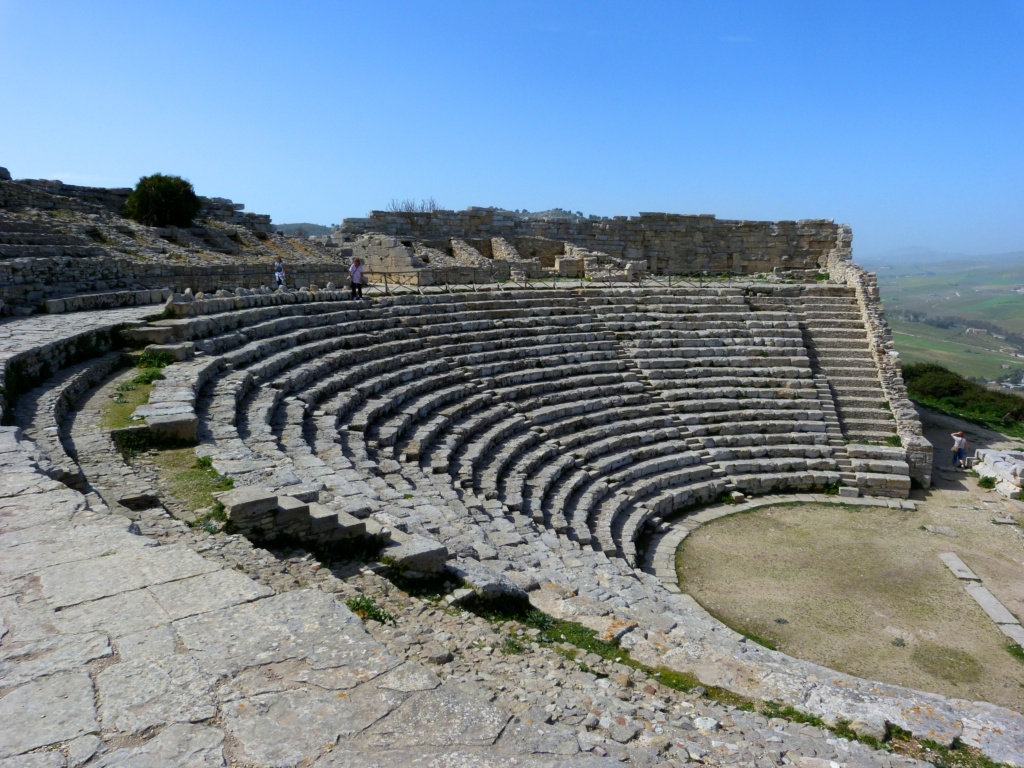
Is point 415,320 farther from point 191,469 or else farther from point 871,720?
point 871,720

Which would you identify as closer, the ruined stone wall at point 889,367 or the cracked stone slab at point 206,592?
the cracked stone slab at point 206,592

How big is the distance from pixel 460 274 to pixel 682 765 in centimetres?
1605

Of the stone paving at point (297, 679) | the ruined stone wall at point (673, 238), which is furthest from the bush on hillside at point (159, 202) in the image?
the stone paving at point (297, 679)

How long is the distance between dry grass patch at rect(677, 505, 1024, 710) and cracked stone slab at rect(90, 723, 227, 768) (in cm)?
683

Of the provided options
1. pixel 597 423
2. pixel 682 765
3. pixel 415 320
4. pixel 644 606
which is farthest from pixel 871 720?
pixel 415 320

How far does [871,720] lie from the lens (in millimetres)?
4023

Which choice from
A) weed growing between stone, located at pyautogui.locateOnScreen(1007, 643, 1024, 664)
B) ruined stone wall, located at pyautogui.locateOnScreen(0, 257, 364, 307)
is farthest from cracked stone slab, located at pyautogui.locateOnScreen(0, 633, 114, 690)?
ruined stone wall, located at pyautogui.locateOnScreen(0, 257, 364, 307)

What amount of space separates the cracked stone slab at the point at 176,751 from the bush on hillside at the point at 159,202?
23112 millimetres

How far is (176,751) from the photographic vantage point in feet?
8.05

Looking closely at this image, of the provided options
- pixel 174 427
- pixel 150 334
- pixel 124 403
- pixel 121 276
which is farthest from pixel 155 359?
pixel 121 276

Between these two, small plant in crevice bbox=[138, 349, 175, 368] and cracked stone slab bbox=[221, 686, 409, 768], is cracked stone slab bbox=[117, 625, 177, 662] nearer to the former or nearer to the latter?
cracked stone slab bbox=[221, 686, 409, 768]

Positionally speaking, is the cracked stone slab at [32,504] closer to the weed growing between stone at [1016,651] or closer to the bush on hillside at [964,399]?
the weed growing between stone at [1016,651]

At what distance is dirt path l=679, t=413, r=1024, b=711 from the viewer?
7473mm

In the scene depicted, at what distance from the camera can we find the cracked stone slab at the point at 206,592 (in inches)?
136
